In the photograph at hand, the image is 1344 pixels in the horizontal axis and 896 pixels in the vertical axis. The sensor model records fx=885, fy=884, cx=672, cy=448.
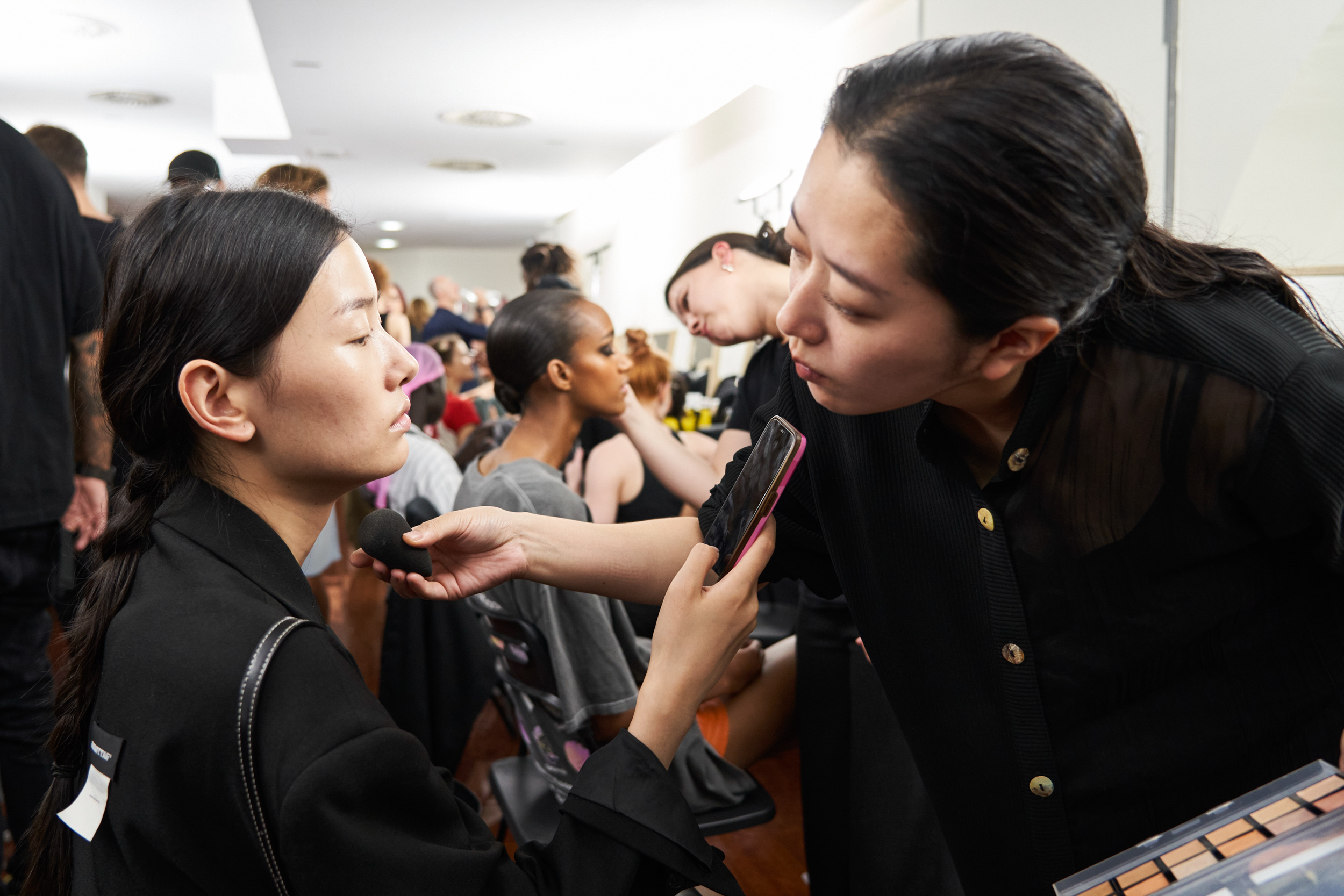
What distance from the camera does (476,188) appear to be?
11312mm

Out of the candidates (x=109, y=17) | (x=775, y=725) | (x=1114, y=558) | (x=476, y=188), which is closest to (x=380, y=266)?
(x=775, y=725)

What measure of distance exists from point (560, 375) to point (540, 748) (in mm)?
876

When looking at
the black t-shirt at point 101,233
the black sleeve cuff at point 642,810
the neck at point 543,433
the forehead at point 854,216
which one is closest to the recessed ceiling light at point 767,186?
the neck at point 543,433

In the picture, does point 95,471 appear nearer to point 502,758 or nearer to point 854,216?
point 502,758

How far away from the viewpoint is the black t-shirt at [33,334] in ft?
5.83

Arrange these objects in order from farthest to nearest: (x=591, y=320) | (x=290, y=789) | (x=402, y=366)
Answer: (x=591, y=320), (x=402, y=366), (x=290, y=789)

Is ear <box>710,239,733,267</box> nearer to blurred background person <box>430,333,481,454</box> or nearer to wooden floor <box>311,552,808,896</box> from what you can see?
wooden floor <box>311,552,808,896</box>

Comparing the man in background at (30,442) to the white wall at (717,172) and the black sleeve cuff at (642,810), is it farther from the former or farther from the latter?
the white wall at (717,172)

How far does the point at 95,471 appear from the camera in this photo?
223cm

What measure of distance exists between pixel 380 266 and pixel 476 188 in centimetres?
895

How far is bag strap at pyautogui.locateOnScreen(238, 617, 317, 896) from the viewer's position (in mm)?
702

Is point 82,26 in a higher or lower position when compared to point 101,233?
higher

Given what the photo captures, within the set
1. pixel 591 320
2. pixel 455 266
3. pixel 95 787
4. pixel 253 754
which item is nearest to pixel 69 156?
pixel 591 320

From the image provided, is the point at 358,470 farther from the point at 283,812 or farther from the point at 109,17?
the point at 109,17
